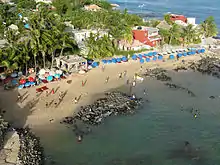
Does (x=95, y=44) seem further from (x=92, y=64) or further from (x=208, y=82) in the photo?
(x=208, y=82)

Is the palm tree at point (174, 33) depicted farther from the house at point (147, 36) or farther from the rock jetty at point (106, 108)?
the rock jetty at point (106, 108)

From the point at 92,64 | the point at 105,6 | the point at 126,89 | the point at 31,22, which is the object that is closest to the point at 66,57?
the point at 92,64

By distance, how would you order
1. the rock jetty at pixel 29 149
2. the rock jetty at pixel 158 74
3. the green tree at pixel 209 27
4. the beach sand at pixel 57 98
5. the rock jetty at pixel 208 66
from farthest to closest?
the green tree at pixel 209 27, the rock jetty at pixel 208 66, the rock jetty at pixel 158 74, the beach sand at pixel 57 98, the rock jetty at pixel 29 149

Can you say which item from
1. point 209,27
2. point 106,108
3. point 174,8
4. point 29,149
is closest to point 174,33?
point 209,27

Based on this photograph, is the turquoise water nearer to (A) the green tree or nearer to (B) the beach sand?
(A) the green tree

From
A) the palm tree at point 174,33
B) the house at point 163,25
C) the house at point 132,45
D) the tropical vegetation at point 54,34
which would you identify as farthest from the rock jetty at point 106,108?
the house at point 163,25

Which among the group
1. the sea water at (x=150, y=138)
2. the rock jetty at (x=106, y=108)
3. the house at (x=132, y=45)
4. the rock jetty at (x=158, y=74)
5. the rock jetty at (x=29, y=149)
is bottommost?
the sea water at (x=150, y=138)
